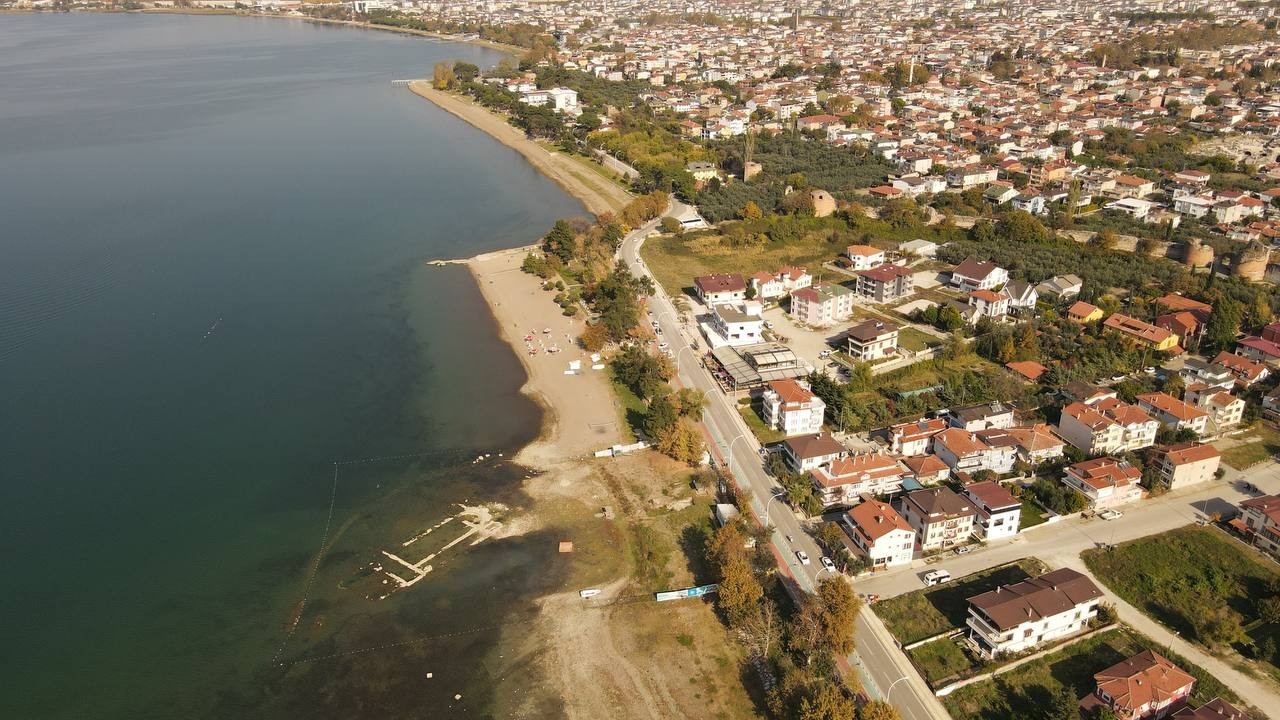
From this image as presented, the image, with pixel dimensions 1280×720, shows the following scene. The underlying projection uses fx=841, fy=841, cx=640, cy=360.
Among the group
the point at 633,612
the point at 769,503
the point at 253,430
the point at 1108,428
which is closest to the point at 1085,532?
the point at 1108,428

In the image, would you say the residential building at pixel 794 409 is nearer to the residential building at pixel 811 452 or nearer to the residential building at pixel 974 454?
the residential building at pixel 811 452

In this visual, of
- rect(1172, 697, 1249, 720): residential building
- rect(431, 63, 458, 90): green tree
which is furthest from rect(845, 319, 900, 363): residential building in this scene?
rect(431, 63, 458, 90): green tree

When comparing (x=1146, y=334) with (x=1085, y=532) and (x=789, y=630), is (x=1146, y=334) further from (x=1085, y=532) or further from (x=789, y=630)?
(x=789, y=630)

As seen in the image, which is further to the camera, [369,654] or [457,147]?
[457,147]

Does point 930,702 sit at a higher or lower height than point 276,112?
lower

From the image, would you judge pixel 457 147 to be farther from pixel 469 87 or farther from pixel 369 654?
pixel 369 654

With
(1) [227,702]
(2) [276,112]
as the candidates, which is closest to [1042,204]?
(1) [227,702]
